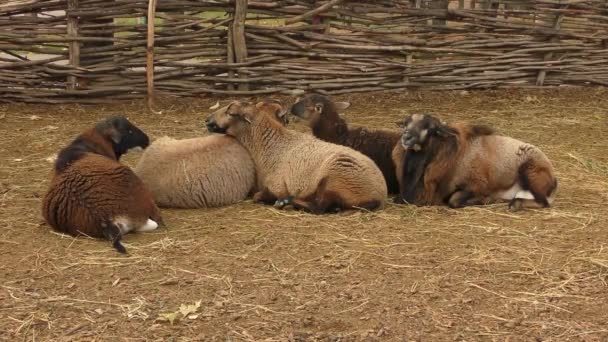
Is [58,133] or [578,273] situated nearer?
[578,273]

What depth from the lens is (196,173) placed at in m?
6.45

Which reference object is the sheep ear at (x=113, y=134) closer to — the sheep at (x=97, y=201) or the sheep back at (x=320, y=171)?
the sheep at (x=97, y=201)

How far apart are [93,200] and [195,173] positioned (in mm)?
1203

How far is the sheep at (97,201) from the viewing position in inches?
212

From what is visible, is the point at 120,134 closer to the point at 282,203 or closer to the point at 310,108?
the point at 282,203

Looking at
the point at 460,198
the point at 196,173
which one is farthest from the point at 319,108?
the point at 460,198

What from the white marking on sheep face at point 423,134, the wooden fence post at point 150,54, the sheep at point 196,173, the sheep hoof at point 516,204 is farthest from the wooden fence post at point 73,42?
the sheep hoof at point 516,204

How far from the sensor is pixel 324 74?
10.9 m

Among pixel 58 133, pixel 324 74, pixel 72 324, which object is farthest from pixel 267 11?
pixel 72 324

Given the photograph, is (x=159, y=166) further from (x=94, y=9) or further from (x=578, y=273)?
(x=94, y=9)

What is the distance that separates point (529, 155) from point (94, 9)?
629 cm

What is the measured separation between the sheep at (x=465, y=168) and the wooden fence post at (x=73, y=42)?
5481mm

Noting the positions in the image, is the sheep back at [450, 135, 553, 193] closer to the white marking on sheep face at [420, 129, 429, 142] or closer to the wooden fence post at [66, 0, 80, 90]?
the white marking on sheep face at [420, 129, 429, 142]

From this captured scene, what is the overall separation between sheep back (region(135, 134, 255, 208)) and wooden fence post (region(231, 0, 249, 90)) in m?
4.13
